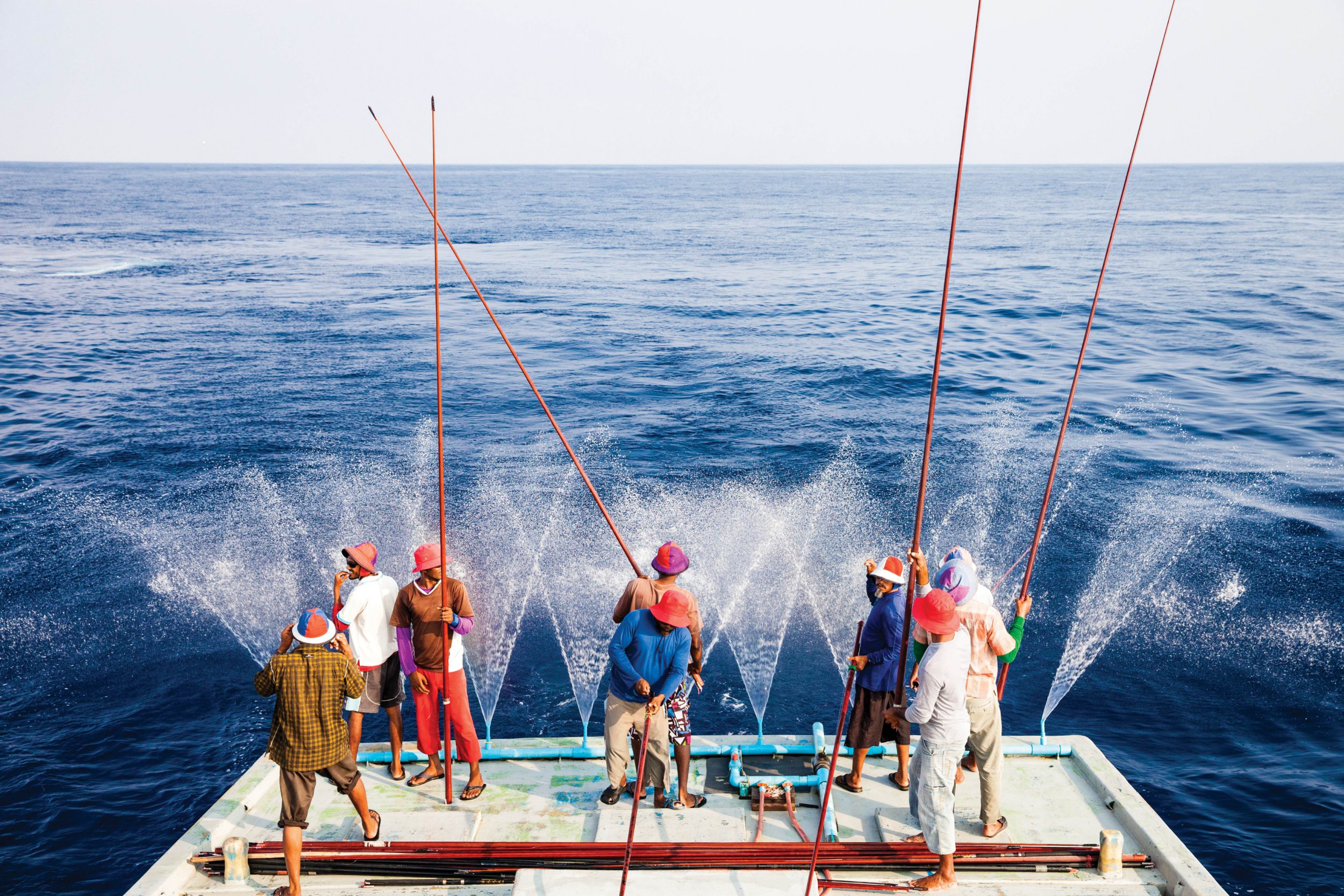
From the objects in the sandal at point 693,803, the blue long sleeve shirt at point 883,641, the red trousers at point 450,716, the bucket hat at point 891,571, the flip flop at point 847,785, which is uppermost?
the bucket hat at point 891,571

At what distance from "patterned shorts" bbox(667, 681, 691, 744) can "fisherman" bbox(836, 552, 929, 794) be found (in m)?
1.19

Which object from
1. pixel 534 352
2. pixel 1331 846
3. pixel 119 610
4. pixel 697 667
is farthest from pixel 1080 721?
pixel 534 352

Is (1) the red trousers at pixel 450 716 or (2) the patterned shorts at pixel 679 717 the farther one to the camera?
(1) the red trousers at pixel 450 716

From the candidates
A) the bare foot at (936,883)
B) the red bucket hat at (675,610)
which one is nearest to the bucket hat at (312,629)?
the red bucket hat at (675,610)

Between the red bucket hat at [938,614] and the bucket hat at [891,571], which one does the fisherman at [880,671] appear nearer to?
the bucket hat at [891,571]

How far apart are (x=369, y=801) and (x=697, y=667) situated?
2.71 meters

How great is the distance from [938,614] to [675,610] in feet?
5.27

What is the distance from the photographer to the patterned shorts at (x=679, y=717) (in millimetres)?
5891

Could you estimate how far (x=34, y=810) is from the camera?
819cm

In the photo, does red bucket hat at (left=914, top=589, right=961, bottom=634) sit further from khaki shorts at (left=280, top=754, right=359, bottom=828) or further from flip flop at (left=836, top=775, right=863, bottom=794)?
khaki shorts at (left=280, top=754, right=359, bottom=828)

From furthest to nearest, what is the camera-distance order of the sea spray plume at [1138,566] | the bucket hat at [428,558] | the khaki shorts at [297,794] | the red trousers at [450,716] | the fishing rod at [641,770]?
the sea spray plume at [1138,566]
the red trousers at [450,716]
the bucket hat at [428,558]
the fishing rod at [641,770]
the khaki shorts at [297,794]

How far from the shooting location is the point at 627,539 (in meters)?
13.5

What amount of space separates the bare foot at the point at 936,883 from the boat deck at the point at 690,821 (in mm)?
131

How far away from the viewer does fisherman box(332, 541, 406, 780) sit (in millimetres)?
6098
